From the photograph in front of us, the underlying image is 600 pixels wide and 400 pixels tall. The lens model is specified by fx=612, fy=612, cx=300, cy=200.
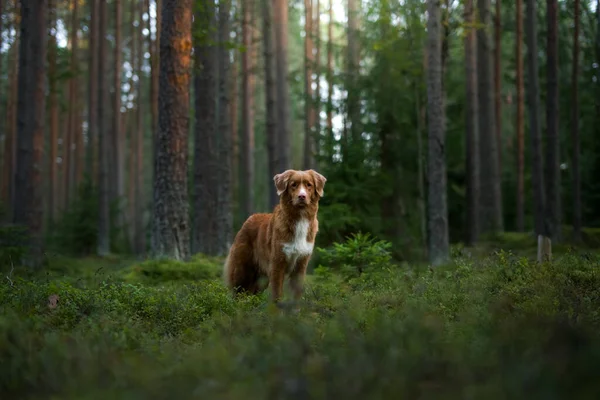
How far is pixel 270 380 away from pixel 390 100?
15.9m

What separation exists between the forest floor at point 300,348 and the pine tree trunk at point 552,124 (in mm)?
11637

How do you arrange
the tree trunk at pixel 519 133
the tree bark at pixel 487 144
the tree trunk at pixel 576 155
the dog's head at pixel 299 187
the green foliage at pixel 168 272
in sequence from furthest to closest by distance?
the tree trunk at pixel 519 133
the tree bark at pixel 487 144
the tree trunk at pixel 576 155
the green foliage at pixel 168 272
the dog's head at pixel 299 187

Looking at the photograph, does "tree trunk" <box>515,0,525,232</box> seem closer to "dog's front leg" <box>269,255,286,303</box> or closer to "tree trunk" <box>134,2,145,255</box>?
"dog's front leg" <box>269,255,286,303</box>

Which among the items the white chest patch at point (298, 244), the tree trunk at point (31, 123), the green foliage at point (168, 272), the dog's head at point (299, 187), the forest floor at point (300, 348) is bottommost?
the green foliage at point (168, 272)

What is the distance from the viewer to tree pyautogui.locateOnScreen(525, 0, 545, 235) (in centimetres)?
1823

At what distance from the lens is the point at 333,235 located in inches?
597

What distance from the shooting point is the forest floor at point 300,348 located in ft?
10.5

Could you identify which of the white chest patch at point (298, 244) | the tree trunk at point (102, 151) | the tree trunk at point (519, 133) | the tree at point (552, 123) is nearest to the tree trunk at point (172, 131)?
the white chest patch at point (298, 244)

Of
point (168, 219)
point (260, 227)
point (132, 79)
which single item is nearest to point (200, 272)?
point (168, 219)

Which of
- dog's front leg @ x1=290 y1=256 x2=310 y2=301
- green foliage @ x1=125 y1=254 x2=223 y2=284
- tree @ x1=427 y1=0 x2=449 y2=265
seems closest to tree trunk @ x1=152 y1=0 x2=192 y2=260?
green foliage @ x1=125 y1=254 x2=223 y2=284

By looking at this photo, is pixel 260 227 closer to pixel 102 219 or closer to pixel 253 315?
pixel 253 315

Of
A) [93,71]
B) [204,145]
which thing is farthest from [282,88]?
[93,71]

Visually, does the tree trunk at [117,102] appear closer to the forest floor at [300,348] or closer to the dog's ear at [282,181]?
the dog's ear at [282,181]

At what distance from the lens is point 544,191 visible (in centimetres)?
1956
